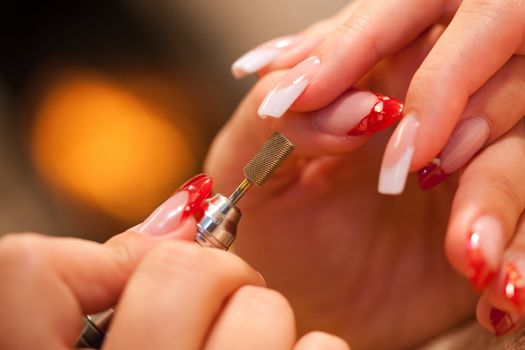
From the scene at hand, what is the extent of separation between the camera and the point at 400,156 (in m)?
0.49

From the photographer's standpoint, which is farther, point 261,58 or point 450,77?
point 261,58

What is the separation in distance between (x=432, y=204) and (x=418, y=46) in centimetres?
27

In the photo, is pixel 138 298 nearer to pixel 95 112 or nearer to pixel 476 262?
pixel 476 262

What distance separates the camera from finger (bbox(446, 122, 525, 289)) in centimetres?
44

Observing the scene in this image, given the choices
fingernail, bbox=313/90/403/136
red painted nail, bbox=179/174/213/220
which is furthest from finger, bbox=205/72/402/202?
red painted nail, bbox=179/174/213/220

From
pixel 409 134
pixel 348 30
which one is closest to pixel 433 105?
pixel 409 134

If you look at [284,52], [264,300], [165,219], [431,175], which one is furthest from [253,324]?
[284,52]

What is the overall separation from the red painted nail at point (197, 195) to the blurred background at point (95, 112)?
3.01ft

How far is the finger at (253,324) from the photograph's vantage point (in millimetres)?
420

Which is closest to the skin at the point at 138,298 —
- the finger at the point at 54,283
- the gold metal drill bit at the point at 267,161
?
the finger at the point at 54,283

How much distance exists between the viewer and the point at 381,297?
82 cm

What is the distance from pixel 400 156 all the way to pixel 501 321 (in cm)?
17

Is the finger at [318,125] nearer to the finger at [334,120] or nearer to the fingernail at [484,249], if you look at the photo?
the finger at [334,120]

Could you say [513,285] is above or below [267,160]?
below
